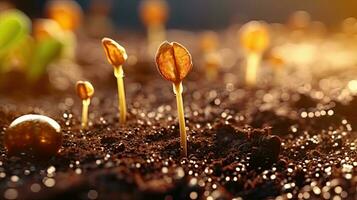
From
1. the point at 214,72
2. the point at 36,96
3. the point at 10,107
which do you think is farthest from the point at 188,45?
the point at 10,107

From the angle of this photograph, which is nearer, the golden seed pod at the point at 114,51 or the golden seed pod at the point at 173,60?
the golden seed pod at the point at 173,60

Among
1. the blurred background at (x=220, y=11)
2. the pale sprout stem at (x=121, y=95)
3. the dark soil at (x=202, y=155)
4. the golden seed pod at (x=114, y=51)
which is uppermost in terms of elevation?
the blurred background at (x=220, y=11)

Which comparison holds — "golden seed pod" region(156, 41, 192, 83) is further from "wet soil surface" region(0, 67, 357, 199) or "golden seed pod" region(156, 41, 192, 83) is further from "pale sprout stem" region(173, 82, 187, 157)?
"wet soil surface" region(0, 67, 357, 199)

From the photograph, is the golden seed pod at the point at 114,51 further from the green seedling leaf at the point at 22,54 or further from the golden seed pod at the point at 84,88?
the green seedling leaf at the point at 22,54

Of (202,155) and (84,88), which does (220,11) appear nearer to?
(84,88)

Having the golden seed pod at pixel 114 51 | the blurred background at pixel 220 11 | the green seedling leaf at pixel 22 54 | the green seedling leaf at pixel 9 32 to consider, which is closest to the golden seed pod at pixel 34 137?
the golden seed pod at pixel 114 51

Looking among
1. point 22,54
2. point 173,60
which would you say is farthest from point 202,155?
point 22,54

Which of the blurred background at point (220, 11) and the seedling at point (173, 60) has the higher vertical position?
the blurred background at point (220, 11)
